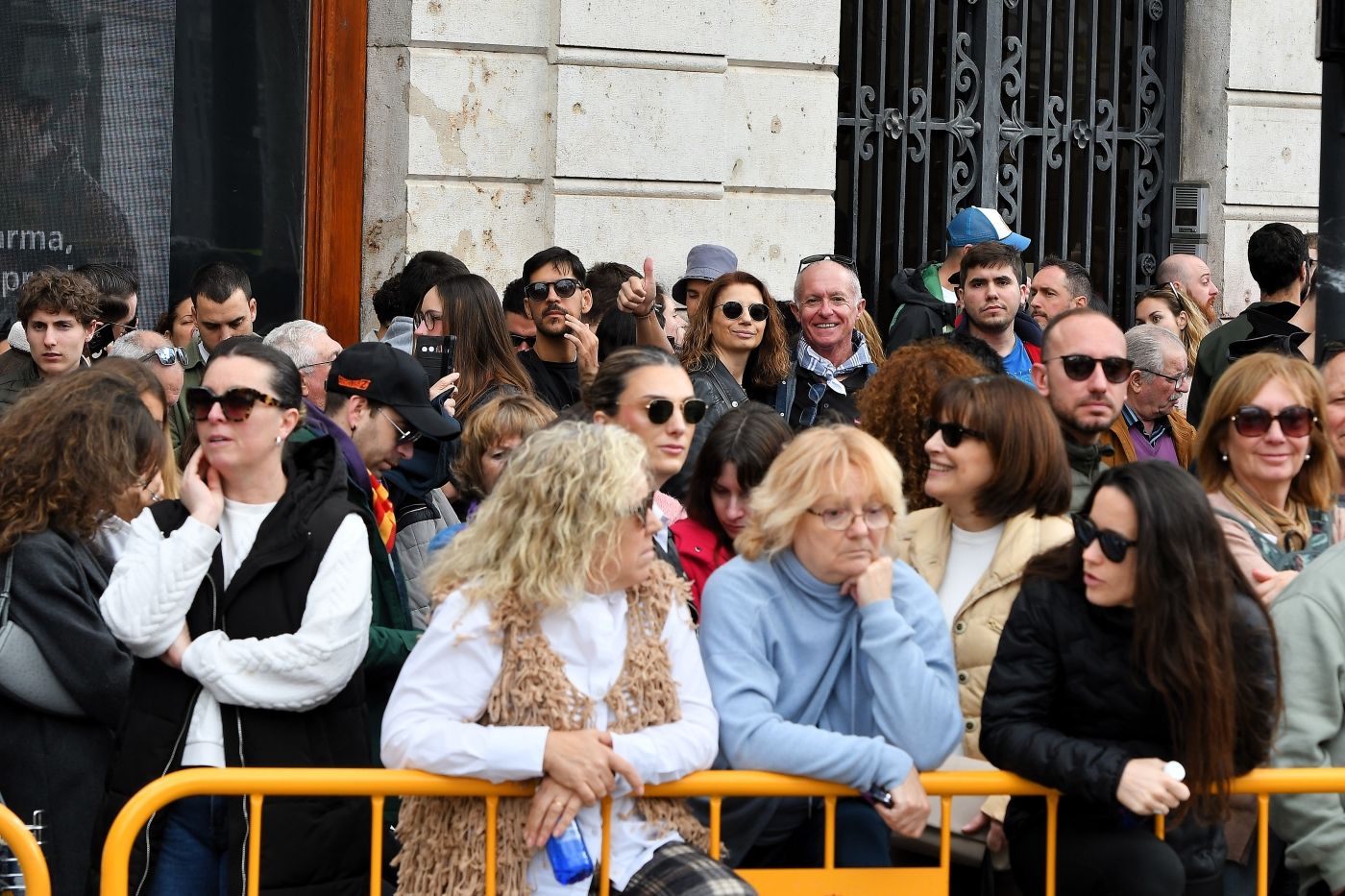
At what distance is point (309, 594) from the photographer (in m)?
4.52

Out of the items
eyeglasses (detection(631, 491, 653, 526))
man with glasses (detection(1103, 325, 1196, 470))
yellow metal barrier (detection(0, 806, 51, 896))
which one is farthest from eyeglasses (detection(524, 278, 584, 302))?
yellow metal barrier (detection(0, 806, 51, 896))

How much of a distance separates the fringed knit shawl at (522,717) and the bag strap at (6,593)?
120 centimetres

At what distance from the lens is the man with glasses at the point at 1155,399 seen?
7035 millimetres

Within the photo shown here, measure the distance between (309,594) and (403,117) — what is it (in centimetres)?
518

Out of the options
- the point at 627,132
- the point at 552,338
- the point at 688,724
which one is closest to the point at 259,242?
the point at 627,132

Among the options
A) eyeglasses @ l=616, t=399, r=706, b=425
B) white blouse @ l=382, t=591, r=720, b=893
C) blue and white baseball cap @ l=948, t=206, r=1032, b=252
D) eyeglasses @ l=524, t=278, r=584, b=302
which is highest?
blue and white baseball cap @ l=948, t=206, r=1032, b=252

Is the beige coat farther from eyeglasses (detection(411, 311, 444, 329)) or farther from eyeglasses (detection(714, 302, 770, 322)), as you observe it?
eyeglasses (detection(411, 311, 444, 329))

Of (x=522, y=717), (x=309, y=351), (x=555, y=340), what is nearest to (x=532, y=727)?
(x=522, y=717)

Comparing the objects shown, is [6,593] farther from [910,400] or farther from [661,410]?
[910,400]

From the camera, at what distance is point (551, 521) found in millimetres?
4055

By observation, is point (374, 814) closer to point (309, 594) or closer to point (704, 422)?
point (309, 594)

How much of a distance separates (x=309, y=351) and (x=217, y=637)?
8.48 feet

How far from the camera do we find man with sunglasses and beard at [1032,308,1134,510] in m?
5.84

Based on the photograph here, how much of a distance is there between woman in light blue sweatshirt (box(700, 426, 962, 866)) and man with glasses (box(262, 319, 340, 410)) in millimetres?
2787
